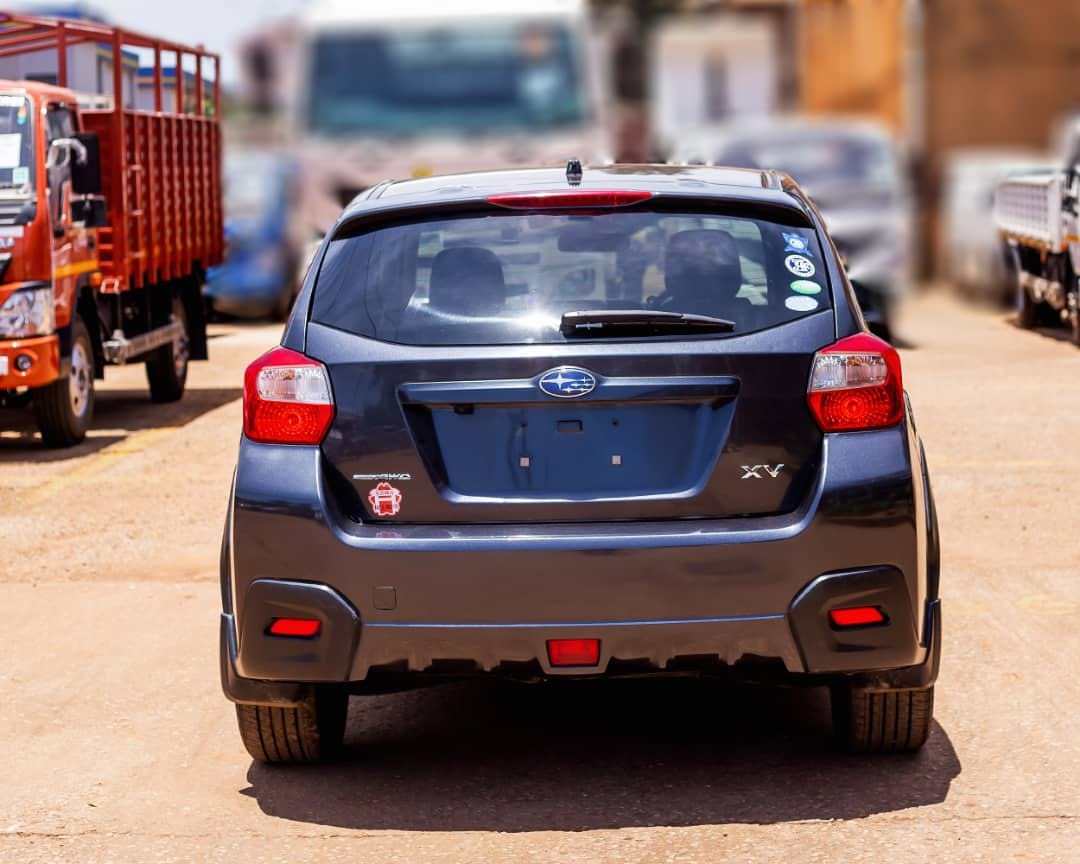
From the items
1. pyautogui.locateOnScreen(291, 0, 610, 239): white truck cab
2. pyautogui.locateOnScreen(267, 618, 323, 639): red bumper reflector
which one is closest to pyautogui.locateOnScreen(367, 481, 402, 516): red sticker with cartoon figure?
pyautogui.locateOnScreen(267, 618, 323, 639): red bumper reflector

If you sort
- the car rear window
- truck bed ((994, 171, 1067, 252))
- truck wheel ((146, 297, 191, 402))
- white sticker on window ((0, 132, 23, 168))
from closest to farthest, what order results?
the car rear window, white sticker on window ((0, 132, 23, 168)), truck wheel ((146, 297, 191, 402)), truck bed ((994, 171, 1067, 252))

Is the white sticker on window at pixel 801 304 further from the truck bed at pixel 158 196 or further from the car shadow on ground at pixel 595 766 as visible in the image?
the truck bed at pixel 158 196

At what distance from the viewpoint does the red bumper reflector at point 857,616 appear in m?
5.17

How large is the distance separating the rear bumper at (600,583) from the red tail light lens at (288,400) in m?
0.06

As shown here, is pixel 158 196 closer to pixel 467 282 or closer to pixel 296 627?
pixel 467 282

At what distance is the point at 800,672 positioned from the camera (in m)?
5.20

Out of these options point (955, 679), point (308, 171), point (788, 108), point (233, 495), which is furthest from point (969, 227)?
point (788, 108)

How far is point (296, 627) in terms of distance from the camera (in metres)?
5.24

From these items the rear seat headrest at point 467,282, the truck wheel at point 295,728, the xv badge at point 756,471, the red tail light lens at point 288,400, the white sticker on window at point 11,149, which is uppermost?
the white sticker on window at point 11,149

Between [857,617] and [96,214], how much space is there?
9.46m

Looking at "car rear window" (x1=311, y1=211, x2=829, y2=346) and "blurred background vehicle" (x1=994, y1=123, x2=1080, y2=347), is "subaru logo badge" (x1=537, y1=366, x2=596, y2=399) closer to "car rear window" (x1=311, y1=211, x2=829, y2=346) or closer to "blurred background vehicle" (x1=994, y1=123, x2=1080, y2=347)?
"car rear window" (x1=311, y1=211, x2=829, y2=346)

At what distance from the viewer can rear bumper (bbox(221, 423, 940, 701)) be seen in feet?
16.7

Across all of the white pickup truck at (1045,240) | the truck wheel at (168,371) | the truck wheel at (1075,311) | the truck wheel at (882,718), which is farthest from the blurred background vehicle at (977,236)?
the truck wheel at (882,718)

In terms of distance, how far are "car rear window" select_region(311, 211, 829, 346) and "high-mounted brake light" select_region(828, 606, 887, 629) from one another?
2.42 ft
